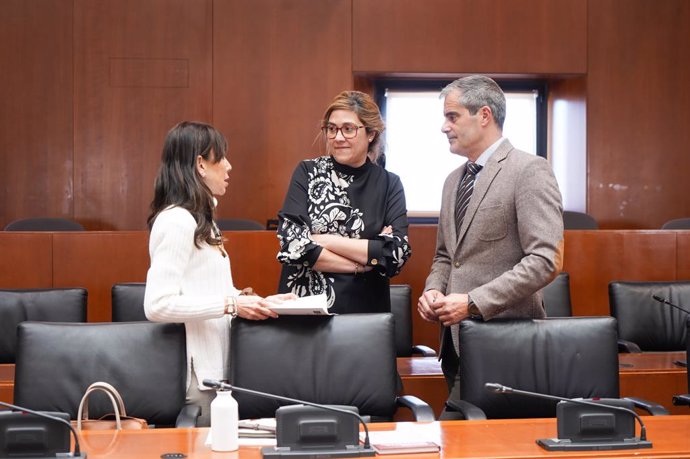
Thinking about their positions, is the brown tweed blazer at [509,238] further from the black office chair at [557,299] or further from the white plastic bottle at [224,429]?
the black office chair at [557,299]

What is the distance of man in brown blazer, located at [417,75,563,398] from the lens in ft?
9.37

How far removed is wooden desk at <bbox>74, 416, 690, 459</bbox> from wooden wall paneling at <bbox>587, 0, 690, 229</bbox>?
5.50m

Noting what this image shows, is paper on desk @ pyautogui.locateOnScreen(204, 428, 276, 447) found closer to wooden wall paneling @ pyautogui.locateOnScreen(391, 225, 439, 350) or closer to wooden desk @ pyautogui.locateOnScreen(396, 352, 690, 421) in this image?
wooden desk @ pyautogui.locateOnScreen(396, 352, 690, 421)

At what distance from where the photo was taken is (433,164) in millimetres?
7953

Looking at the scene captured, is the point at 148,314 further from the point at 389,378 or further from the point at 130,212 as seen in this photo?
the point at 130,212

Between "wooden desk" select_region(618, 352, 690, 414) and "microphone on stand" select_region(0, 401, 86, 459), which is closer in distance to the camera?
"microphone on stand" select_region(0, 401, 86, 459)

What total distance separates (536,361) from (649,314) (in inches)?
68.0

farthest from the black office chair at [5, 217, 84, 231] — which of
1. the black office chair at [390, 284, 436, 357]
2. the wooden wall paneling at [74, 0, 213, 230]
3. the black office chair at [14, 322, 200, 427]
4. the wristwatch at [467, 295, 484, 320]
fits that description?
the wristwatch at [467, 295, 484, 320]

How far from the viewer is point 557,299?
14.5 ft

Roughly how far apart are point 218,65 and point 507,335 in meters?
5.20

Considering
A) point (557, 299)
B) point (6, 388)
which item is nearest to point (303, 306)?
point (6, 388)

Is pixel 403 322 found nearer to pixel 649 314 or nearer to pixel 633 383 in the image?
pixel 633 383

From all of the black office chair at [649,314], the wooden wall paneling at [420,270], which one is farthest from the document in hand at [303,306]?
the wooden wall paneling at [420,270]

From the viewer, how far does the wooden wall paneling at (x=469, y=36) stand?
747 cm
